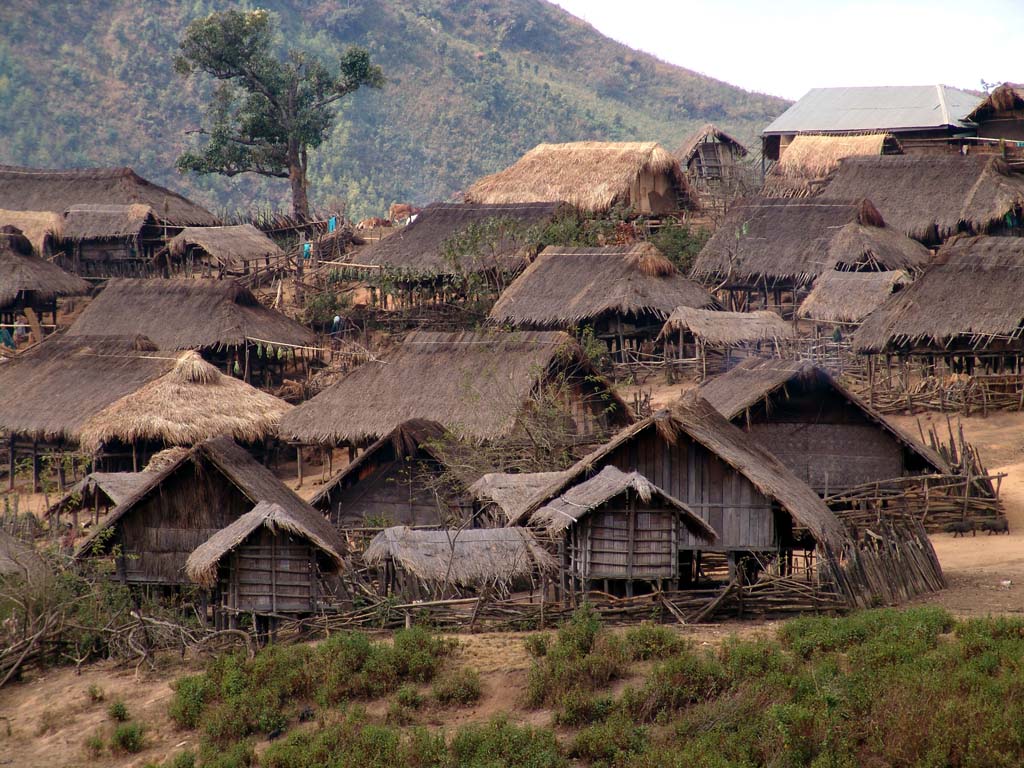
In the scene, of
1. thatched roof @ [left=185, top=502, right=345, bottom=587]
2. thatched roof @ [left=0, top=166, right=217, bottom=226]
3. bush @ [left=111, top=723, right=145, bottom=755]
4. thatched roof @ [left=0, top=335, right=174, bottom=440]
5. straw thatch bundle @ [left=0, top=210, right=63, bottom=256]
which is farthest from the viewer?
thatched roof @ [left=0, top=166, right=217, bottom=226]

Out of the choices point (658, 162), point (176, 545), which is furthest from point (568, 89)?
point (176, 545)

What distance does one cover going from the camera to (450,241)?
3906 centimetres

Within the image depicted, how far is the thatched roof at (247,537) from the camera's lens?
19.2 m

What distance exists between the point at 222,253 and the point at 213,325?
22.1ft

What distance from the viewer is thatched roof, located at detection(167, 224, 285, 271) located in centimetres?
4238

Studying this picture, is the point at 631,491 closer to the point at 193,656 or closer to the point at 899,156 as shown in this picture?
the point at 193,656

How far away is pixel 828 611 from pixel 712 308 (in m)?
18.4

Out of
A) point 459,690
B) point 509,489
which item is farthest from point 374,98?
point 459,690

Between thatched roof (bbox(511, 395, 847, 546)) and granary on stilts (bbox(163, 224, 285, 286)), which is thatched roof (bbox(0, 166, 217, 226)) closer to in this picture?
granary on stilts (bbox(163, 224, 285, 286))

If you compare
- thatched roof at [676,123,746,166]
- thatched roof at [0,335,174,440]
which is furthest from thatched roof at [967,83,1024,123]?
thatched roof at [0,335,174,440]

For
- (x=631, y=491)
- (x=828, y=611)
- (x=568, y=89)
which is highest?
(x=568, y=89)

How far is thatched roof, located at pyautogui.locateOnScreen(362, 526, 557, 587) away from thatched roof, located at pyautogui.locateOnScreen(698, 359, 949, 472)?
579 cm

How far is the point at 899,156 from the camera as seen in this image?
4250 centimetres

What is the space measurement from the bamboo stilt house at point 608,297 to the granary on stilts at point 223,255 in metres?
9.01
